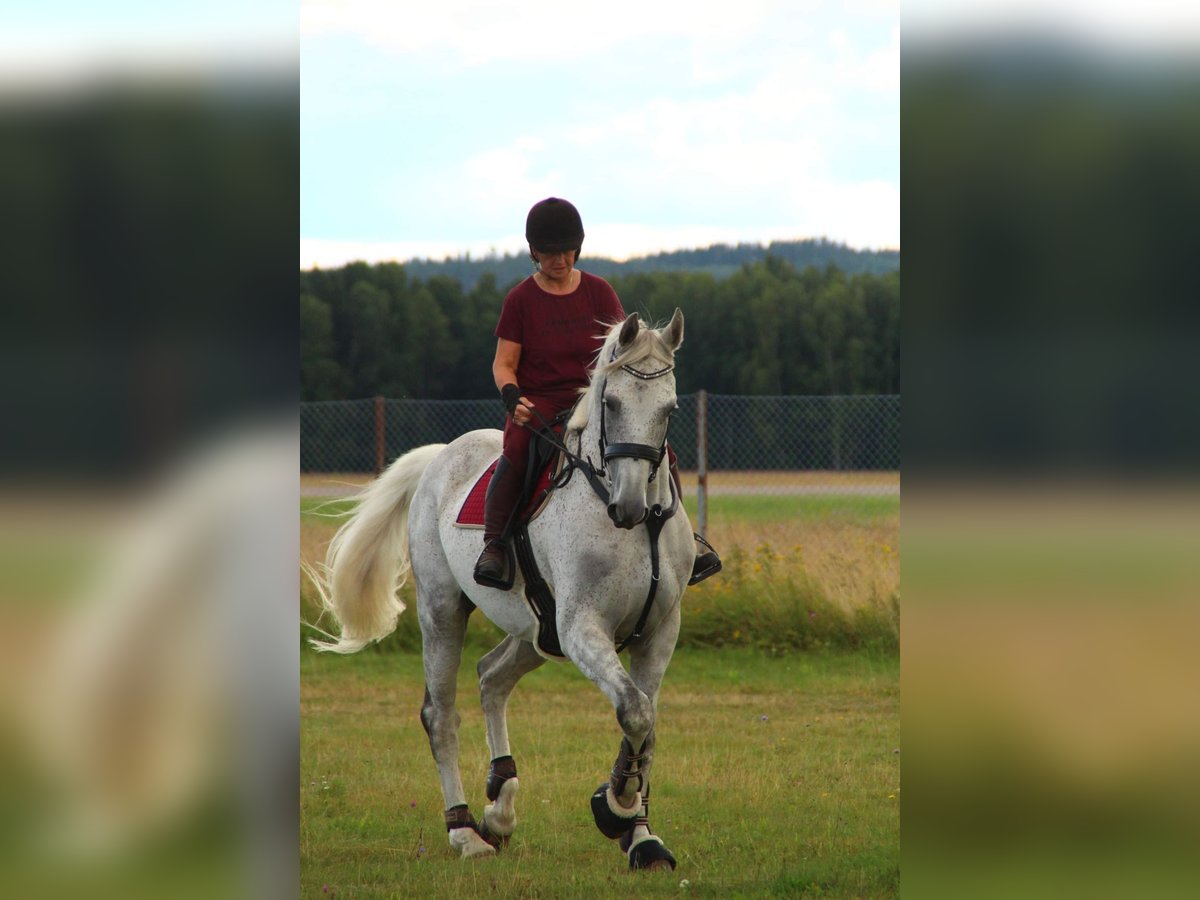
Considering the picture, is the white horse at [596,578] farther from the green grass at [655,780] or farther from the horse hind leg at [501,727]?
the green grass at [655,780]

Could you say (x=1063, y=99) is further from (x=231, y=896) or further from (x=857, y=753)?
(x=857, y=753)

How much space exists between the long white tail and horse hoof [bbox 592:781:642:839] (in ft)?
7.09

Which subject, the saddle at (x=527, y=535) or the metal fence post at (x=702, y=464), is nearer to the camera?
the saddle at (x=527, y=535)

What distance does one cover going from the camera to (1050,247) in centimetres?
133

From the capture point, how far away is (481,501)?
6105 mm

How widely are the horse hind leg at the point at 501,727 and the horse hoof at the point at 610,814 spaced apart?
0.61 metres

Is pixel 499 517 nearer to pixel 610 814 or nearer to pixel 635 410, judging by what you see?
pixel 635 410

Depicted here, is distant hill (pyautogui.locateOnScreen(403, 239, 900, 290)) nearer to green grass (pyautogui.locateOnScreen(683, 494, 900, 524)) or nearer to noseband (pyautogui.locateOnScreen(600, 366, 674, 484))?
green grass (pyautogui.locateOnScreen(683, 494, 900, 524))

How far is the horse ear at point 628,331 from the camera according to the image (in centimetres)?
499

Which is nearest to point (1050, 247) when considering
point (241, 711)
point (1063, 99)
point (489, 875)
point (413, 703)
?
point (1063, 99)

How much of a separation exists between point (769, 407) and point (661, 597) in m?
15.1

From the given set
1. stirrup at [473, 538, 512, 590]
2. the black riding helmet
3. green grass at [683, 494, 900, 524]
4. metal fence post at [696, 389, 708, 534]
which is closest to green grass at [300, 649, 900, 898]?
stirrup at [473, 538, 512, 590]

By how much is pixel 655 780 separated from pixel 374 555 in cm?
202

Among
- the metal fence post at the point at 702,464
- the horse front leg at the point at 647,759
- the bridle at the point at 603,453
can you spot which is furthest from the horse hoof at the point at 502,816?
the metal fence post at the point at 702,464
